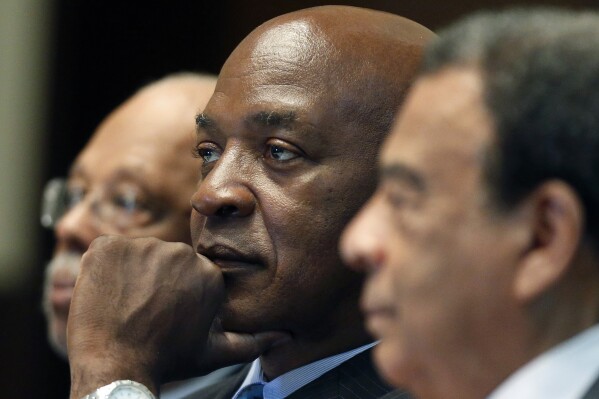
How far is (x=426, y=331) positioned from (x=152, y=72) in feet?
15.0

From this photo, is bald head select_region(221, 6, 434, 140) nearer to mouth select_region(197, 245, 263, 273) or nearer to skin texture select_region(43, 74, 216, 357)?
mouth select_region(197, 245, 263, 273)

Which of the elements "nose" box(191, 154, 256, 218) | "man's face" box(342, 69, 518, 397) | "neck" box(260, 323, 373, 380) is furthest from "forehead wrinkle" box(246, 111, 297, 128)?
"man's face" box(342, 69, 518, 397)

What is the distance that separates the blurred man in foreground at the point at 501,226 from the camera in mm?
1777

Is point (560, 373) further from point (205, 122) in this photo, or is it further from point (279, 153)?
point (205, 122)

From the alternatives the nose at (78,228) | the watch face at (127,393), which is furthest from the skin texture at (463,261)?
the nose at (78,228)

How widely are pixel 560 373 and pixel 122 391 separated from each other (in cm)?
106

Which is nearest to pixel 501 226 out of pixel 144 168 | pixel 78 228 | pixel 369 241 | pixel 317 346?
pixel 369 241

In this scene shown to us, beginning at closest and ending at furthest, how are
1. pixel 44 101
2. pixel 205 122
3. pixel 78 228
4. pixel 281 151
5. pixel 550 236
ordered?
1. pixel 550 236
2. pixel 281 151
3. pixel 205 122
4. pixel 78 228
5. pixel 44 101

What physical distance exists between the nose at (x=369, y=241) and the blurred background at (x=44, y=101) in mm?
4398

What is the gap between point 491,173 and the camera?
70.7 inches

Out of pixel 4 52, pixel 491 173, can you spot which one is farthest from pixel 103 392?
pixel 4 52

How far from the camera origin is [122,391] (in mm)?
2533

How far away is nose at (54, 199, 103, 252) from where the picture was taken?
13.8 feet

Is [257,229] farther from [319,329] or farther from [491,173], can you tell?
[491,173]
